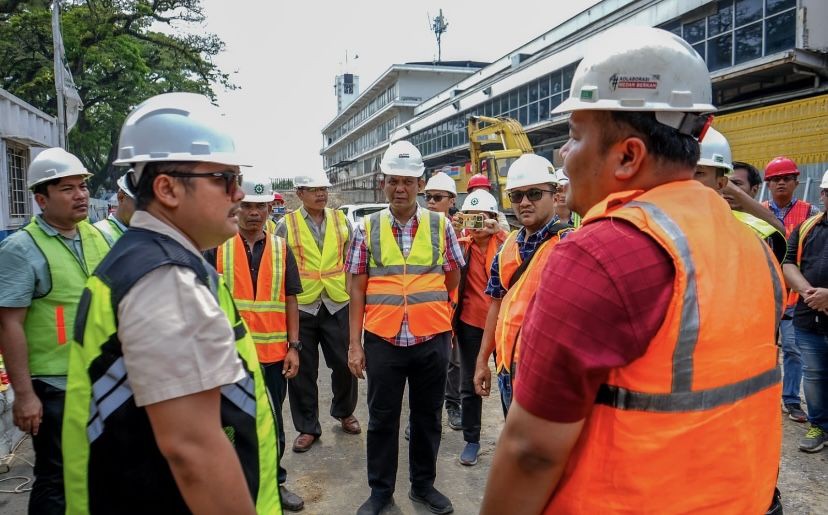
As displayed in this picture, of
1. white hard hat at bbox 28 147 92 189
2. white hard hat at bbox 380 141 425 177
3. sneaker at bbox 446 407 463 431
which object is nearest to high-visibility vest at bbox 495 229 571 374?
white hard hat at bbox 380 141 425 177

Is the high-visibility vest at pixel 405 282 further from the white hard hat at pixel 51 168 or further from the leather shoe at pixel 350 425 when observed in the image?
the white hard hat at pixel 51 168

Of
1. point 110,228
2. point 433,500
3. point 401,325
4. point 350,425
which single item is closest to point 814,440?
point 433,500

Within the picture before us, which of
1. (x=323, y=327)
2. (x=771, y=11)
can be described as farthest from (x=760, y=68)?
(x=323, y=327)

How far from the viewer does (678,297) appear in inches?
42.2

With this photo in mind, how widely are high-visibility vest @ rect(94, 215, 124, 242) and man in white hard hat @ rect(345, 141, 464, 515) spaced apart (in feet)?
4.91

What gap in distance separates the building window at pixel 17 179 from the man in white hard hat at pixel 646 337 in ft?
37.3

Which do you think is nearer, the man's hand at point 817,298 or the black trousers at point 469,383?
the man's hand at point 817,298

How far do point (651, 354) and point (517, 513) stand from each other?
44 cm

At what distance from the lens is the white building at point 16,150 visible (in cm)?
933

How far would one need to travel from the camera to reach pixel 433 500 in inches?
139

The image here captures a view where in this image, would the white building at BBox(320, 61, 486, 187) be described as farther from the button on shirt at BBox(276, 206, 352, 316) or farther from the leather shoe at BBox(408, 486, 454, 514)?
the leather shoe at BBox(408, 486, 454, 514)

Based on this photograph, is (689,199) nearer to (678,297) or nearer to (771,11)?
(678,297)

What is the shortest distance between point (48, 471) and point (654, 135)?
2875mm

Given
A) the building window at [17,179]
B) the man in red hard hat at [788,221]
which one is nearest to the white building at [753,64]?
the man in red hard hat at [788,221]
